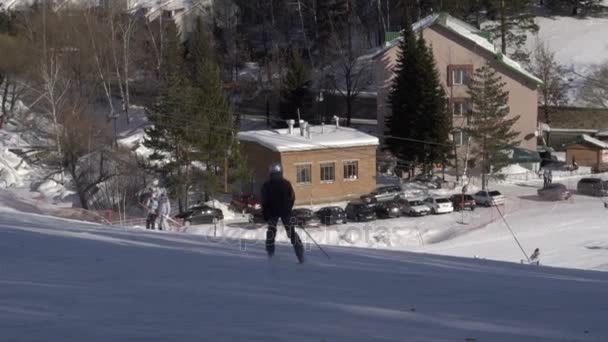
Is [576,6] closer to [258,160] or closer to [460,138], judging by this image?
[460,138]

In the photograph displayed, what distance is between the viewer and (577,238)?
99.0 feet

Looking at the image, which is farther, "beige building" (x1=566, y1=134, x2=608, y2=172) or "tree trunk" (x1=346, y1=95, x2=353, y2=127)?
"tree trunk" (x1=346, y1=95, x2=353, y2=127)

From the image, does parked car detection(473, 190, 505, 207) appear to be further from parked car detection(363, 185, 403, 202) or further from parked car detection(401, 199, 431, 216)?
parked car detection(363, 185, 403, 202)

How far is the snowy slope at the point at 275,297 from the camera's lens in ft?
24.5

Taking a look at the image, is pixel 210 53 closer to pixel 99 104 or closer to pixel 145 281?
pixel 99 104

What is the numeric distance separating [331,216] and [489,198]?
306 inches

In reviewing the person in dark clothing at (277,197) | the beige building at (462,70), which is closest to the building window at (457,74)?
the beige building at (462,70)

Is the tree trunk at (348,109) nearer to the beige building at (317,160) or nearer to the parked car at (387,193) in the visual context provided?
the beige building at (317,160)

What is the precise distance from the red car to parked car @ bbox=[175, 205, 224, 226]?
1.65 metres

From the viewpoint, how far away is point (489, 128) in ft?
149

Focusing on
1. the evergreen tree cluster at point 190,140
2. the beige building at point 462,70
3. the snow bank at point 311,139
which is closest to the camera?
the evergreen tree cluster at point 190,140

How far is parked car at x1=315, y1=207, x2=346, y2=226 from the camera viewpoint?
38094mm

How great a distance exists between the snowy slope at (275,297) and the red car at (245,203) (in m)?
26.0

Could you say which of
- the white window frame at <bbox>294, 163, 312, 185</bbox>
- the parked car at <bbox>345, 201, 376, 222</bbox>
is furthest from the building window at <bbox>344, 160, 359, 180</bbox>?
the parked car at <bbox>345, 201, 376, 222</bbox>
